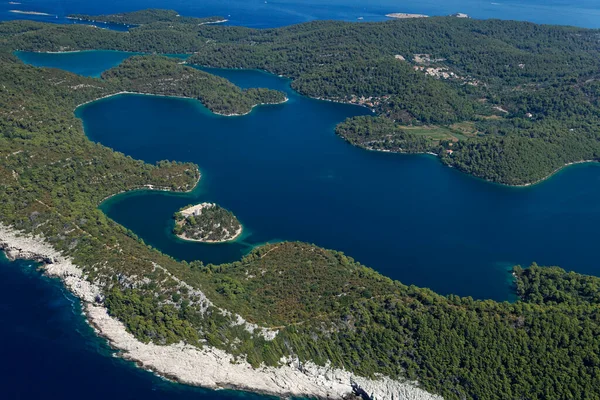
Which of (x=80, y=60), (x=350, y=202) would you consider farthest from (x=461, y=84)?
(x=80, y=60)

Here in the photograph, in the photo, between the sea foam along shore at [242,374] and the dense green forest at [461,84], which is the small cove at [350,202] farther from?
the sea foam along shore at [242,374]

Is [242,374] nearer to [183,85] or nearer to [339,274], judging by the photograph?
[339,274]

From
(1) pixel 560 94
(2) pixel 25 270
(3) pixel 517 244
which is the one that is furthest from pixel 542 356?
(1) pixel 560 94

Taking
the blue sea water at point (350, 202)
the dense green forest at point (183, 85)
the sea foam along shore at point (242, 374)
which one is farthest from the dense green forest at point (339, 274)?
the blue sea water at point (350, 202)

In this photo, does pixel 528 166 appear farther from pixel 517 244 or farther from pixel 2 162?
pixel 2 162

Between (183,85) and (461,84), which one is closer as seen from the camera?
(183,85)

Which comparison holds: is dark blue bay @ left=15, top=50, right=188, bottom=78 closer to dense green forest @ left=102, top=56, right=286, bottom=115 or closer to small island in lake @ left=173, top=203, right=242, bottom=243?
dense green forest @ left=102, top=56, right=286, bottom=115
